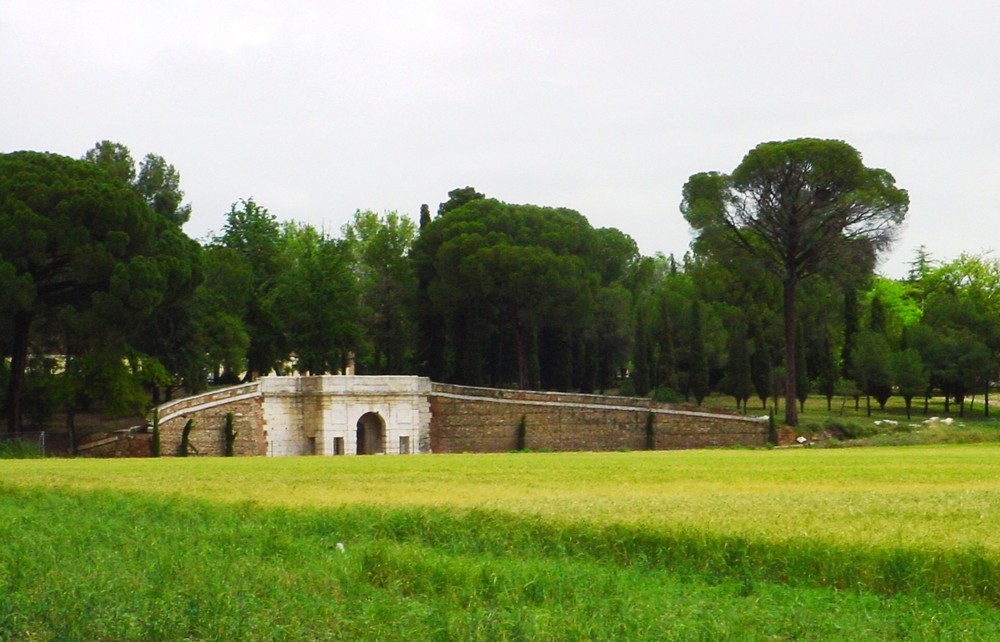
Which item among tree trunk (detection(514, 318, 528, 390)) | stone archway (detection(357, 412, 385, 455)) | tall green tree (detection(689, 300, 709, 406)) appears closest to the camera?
stone archway (detection(357, 412, 385, 455))

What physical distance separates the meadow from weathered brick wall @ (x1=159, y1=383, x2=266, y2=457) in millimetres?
27422

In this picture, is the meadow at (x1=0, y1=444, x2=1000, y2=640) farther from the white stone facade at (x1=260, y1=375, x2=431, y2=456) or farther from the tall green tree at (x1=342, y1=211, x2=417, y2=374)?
the tall green tree at (x1=342, y1=211, x2=417, y2=374)

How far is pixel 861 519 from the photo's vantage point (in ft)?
60.6

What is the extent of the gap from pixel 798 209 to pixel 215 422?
2711cm

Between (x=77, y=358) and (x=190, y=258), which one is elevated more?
(x=190, y=258)

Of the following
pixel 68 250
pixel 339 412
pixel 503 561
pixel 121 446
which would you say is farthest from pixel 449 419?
pixel 503 561

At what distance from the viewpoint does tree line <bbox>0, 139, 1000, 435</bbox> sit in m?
50.9

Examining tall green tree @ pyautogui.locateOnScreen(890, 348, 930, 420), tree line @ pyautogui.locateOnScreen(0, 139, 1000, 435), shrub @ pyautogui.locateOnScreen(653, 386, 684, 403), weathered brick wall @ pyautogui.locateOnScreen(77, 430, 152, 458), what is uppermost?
tree line @ pyautogui.locateOnScreen(0, 139, 1000, 435)

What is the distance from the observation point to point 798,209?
62469 millimetres

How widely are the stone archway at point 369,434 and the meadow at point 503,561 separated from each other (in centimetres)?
3479

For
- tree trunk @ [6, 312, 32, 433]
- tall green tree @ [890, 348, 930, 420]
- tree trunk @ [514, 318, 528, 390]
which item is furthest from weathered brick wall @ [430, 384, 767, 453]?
tree trunk @ [6, 312, 32, 433]

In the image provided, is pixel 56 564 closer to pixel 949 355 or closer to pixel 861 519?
pixel 861 519

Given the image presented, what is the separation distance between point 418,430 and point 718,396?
80.3 ft

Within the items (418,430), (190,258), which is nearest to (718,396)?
(418,430)
